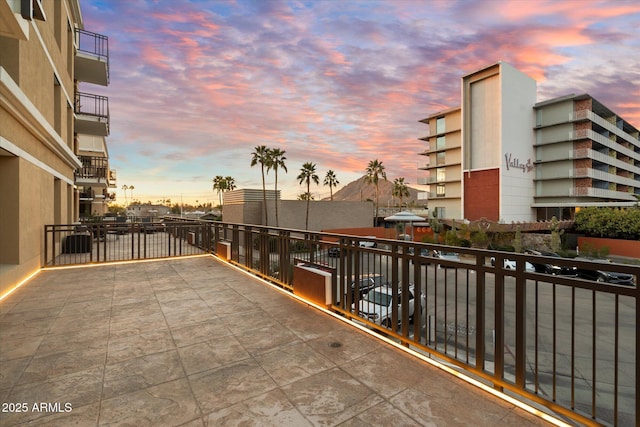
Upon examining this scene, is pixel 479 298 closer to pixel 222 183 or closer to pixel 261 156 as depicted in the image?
pixel 261 156

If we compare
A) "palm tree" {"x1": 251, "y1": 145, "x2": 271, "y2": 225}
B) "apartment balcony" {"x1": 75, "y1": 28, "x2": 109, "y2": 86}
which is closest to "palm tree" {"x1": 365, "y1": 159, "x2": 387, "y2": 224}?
"palm tree" {"x1": 251, "y1": 145, "x2": 271, "y2": 225}

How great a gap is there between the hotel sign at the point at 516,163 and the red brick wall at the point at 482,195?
6.83 feet

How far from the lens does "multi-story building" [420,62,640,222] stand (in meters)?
41.2

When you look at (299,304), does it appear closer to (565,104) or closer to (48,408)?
(48,408)

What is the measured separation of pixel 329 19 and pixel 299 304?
987cm

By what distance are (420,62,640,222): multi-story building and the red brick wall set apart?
13 centimetres

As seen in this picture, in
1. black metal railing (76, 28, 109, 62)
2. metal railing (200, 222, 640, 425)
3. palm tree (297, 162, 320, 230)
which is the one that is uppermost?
black metal railing (76, 28, 109, 62)

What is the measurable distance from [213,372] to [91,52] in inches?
727

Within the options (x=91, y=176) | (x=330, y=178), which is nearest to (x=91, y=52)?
(x=91, y=176)

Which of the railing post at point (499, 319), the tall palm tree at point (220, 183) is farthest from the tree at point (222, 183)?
the railing post at point (499, 319)

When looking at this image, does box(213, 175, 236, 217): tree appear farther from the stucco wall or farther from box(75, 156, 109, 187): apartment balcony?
box(75, 156, 109, 187): apartment balcony

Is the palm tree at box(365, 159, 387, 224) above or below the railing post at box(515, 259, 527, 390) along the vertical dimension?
above

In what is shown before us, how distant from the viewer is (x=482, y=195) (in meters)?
42.8

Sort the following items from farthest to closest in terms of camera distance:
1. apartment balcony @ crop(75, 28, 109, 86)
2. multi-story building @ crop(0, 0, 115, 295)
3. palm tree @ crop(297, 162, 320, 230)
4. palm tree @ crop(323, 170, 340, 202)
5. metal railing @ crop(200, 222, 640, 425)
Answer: palm tree @ crop(323, 170, 340, 202), palm tree @ crop(297, 162, 320, 230), apartment balcony @ crop(75, 28, 109, 86), multi-story building @ crop(0, 0, 115, 295), metal railing @ crop(200, 222, 640, 425)
